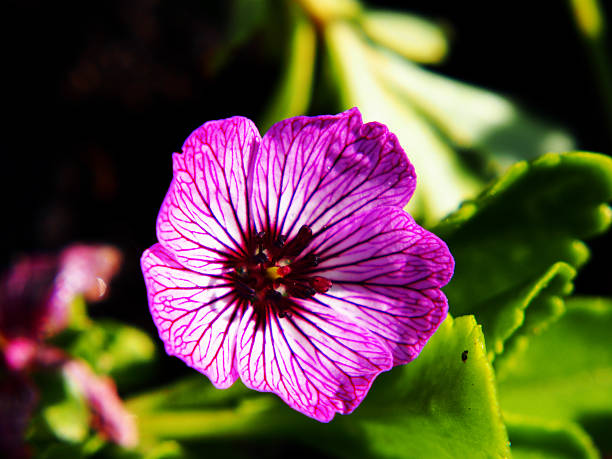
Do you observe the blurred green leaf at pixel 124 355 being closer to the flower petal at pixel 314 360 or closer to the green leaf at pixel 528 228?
the flower petal at pixel 314 360

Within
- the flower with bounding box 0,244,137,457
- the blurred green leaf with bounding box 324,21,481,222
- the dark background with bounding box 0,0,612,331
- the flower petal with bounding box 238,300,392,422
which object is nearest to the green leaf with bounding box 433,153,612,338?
the flower petal with bounding box 238,300,392,422

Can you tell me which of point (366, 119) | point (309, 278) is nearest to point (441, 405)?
point (309, 278)

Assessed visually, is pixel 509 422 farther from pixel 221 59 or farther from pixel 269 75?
pixel 269 75

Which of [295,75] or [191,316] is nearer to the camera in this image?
[191,316]

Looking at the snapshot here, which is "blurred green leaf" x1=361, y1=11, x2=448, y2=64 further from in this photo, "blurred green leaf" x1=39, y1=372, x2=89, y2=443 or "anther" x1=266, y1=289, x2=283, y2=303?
"blurred green leaf" x1=39, y1=372, x2=89, y2=443

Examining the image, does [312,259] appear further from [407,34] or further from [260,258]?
[407,34]

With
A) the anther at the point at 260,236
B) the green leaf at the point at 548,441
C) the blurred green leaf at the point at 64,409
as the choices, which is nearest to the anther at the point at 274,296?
the anther at the point at 260,236

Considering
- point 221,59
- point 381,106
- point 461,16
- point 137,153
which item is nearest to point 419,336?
point 381,106
